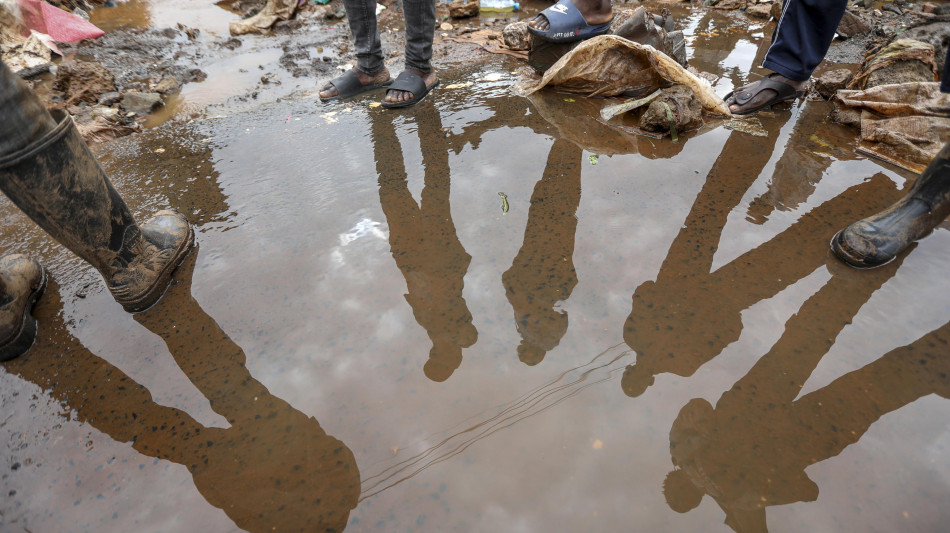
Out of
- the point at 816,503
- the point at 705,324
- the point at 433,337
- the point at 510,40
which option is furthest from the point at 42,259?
the point at 510,40

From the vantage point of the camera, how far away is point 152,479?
1078 mm

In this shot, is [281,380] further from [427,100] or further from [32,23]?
[32,23]

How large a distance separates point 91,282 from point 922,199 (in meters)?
3.14

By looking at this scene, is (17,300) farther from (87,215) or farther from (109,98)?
(109,98)

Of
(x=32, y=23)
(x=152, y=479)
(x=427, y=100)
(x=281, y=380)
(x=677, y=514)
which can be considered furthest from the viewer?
(x=32, y=23)

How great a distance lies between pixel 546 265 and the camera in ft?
5.11

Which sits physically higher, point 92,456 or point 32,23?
point 32,23

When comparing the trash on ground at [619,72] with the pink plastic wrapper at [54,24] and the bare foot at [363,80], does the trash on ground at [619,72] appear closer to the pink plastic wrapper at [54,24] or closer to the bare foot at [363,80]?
the bare foot at [363,80]

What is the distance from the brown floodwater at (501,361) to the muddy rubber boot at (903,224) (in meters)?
0.07

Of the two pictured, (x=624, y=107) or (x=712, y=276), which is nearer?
(x=712, y=276)

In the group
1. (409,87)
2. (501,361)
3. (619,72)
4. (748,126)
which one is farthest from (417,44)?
(501,361)

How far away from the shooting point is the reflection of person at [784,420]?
1.00m

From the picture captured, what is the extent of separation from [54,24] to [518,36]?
452 cm

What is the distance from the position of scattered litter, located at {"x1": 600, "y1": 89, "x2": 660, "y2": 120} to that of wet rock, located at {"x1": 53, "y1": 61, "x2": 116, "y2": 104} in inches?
141
